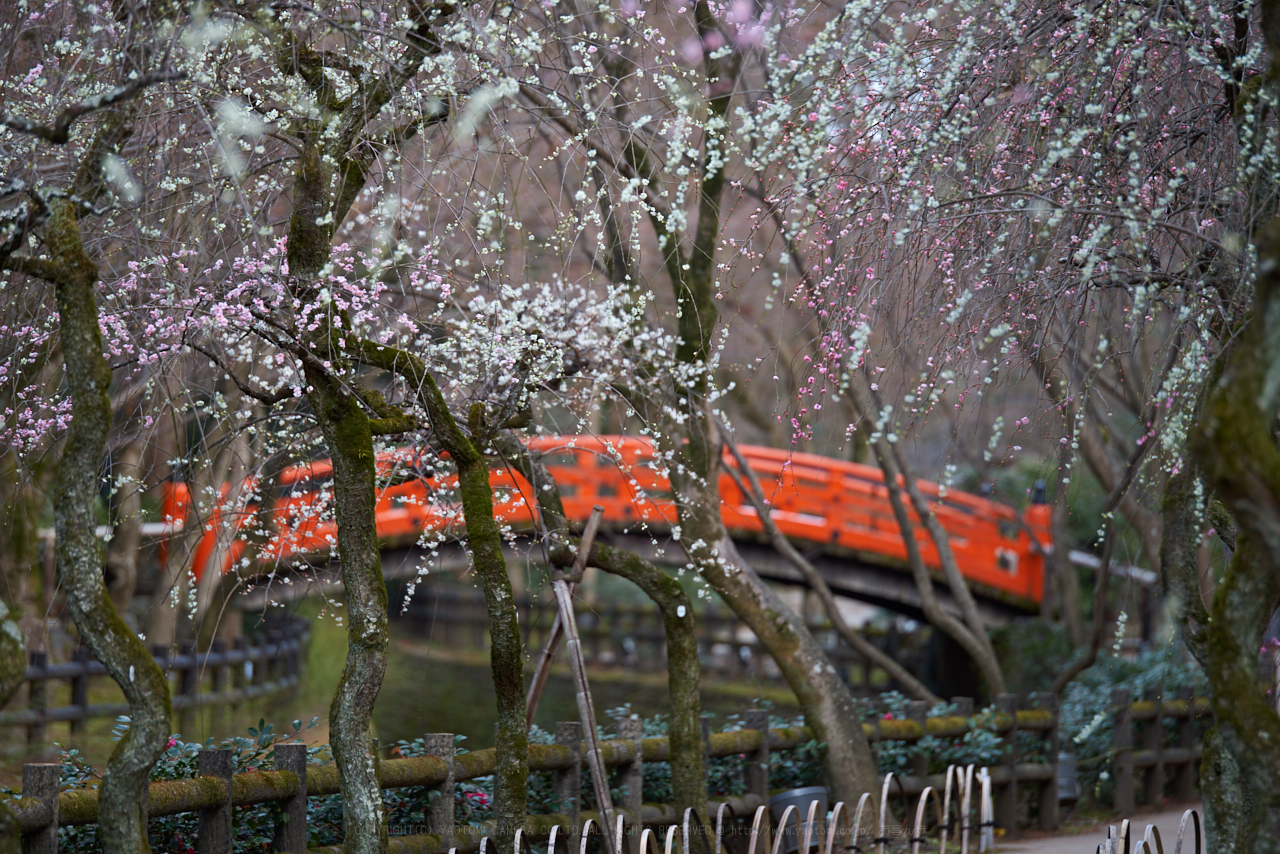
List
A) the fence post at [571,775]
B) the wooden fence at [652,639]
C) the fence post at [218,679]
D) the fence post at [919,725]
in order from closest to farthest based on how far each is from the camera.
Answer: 1. the fence post at [571,775]
2. the fence post at [919,725]
3. the fence post at [218,679]
4. the wooden fence at [652,639]

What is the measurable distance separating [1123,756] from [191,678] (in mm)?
8517

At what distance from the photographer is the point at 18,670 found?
11.1 feet

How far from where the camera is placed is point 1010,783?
8406 millimetres

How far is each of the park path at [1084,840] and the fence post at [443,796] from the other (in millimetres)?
4019

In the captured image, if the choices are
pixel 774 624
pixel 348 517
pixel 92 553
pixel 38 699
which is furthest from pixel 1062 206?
pixel 38 699

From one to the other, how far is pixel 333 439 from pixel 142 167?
4.82ft

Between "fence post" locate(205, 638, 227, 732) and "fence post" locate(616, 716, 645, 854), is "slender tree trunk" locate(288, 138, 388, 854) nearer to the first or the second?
"fence post" locate(616, 716, 645, 854)

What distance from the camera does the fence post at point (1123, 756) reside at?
352 inches

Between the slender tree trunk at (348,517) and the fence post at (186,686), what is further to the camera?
the fence post at (186,686)

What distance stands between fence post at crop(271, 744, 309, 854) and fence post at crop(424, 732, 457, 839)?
2.27ft

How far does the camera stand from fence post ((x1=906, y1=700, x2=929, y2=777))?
8047mm

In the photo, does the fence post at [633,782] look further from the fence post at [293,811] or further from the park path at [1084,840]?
the park path at [1084,840]

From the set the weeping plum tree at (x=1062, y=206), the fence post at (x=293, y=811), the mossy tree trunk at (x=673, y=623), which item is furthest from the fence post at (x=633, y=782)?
the weeping plum tree at (x=1062, y=206)

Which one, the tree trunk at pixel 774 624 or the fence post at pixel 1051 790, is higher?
the tree trunk at pixel 774 624
